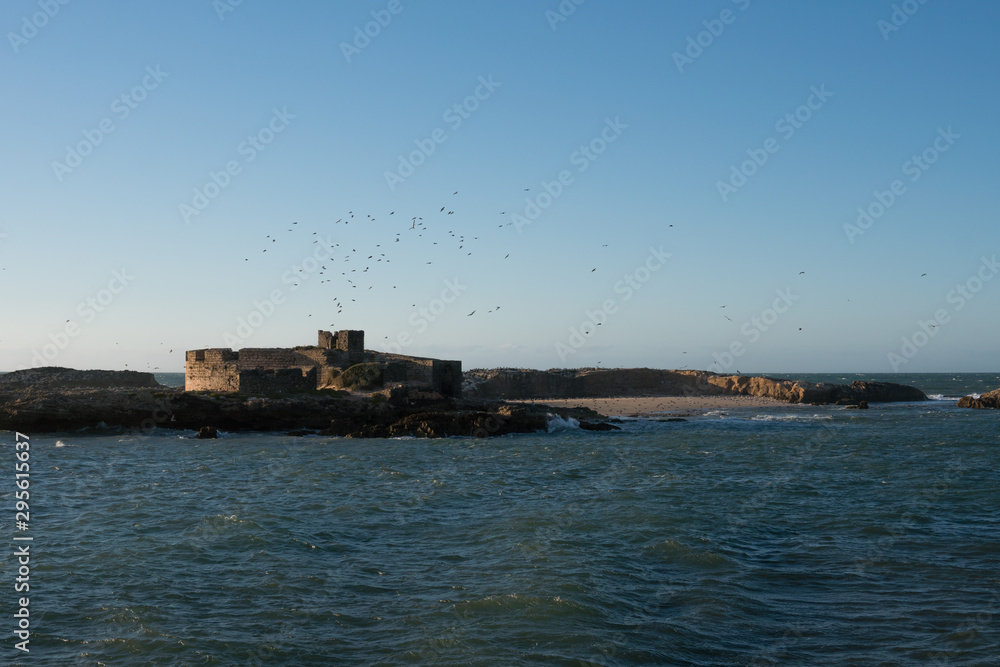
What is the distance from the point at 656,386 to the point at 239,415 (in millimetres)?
48481

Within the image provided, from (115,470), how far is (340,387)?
17655mm

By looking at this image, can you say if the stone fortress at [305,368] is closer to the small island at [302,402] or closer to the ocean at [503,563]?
the small island at [302,402]

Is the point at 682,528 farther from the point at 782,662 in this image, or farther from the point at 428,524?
the point at 782,662

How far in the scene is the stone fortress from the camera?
37375mm

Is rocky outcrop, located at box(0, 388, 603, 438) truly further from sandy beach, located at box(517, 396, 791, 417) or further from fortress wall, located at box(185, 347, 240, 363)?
sandy beach, located at box(517, 396, 791, 417)

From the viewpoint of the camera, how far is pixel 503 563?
1173cm

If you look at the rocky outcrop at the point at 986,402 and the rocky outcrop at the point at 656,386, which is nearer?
the rocky outcrop at the point at 986,402

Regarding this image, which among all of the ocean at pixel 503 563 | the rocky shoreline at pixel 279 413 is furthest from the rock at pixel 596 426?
the ocean at pixel 503 563

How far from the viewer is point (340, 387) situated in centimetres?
3953

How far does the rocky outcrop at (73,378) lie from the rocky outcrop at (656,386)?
25.2m

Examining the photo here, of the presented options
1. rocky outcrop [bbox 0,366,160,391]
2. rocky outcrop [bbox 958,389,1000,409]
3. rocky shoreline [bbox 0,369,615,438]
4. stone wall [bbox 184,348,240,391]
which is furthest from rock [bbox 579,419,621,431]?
rocky outcrop [bbox 958,389,1000,409]

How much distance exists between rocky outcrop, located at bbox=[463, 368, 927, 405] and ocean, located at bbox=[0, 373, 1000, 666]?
43.6 m

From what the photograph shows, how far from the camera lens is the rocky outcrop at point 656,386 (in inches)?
2606

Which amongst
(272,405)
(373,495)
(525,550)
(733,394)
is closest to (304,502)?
(373,495)
